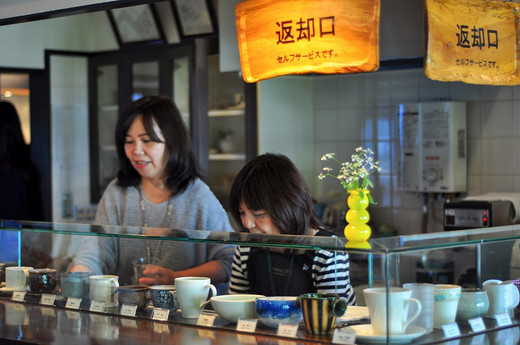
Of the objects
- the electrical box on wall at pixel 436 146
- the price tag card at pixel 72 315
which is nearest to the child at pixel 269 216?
the price tag card at pixel 72 315

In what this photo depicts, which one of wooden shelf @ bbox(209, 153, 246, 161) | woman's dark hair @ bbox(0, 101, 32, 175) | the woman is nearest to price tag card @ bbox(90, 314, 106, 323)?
the woman

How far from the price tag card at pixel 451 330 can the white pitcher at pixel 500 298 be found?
8.4 inches

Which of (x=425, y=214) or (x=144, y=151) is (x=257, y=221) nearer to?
(x=144, y=151)

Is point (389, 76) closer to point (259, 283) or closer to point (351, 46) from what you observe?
point (351, 46)

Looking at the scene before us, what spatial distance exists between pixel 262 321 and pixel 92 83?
4.55 metres

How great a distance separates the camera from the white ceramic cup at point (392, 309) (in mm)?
1788

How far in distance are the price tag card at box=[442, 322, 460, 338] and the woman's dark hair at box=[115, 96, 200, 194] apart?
4.68 ft

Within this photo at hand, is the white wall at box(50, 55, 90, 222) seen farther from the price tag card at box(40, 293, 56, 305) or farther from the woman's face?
the price tag card at box(40, 293, 56, 305)

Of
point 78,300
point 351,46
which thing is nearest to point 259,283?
point 78,300

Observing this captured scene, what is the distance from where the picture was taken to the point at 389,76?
5.54 metres

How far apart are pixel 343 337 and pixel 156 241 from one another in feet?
3.81

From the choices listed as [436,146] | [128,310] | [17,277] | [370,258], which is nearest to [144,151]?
[17,277]

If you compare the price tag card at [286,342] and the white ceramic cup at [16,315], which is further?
the white ceramic cup at [16,315]

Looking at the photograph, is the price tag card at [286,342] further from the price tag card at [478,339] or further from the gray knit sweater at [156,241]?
the gray knit sweater at [156,241]
